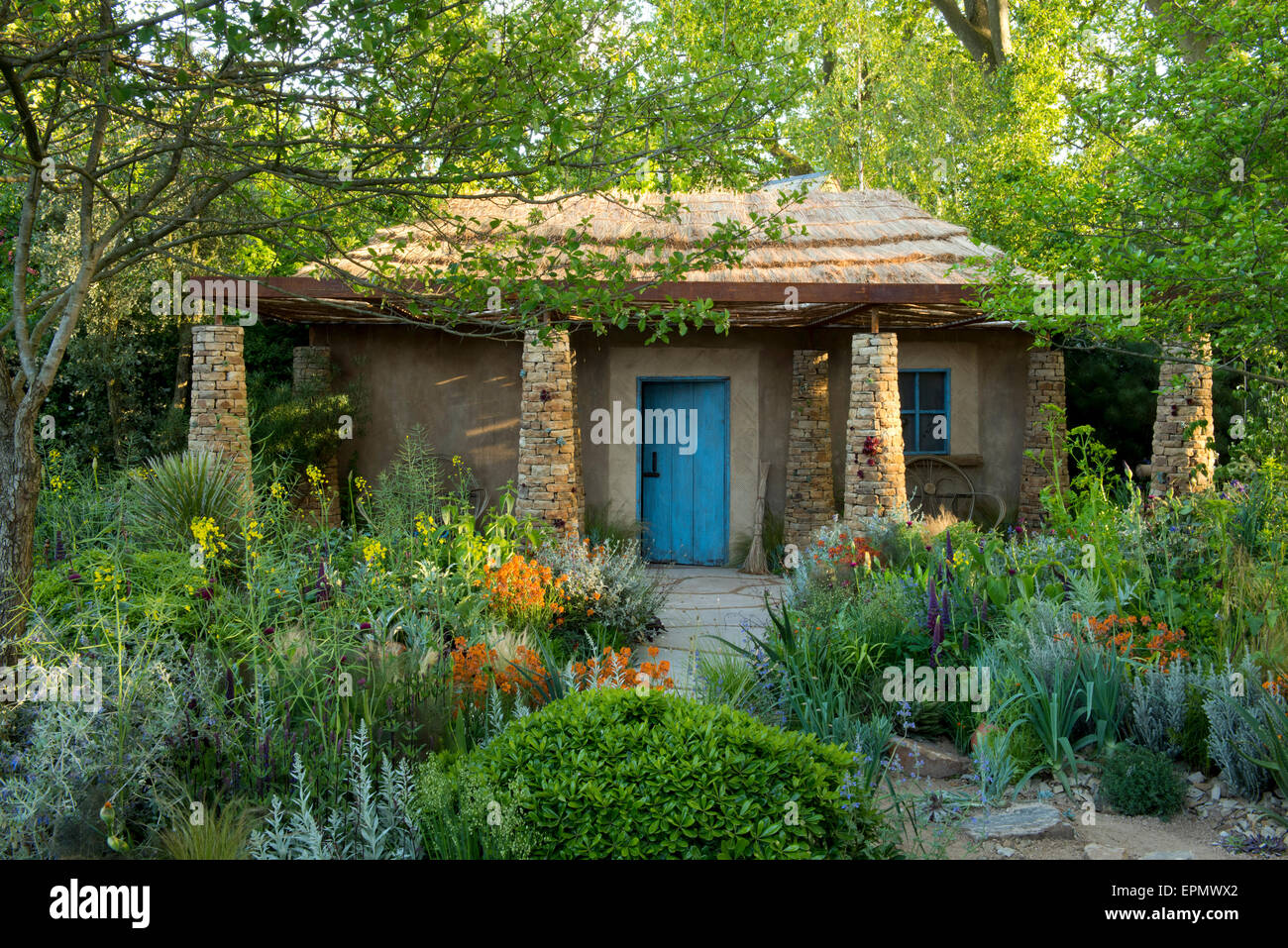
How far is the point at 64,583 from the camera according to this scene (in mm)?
5488

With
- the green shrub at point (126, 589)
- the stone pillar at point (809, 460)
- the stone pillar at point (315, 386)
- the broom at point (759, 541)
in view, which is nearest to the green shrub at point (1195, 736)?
the green shrub at point (126, 589)

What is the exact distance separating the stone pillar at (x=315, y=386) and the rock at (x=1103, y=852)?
9342 mm

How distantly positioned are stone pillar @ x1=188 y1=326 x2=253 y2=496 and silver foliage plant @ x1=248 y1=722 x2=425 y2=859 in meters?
6.38

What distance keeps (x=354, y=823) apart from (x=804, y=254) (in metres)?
8.53

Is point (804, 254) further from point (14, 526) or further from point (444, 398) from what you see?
point (14, 526)

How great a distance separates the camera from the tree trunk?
14.1ft

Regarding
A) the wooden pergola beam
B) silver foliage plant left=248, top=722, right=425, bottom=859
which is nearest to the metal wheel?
the wooden pergola beam

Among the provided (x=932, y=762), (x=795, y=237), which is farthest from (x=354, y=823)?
(x=795, y=237)

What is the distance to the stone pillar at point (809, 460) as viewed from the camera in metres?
11.6

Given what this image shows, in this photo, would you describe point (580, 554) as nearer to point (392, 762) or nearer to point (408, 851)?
point (392, 762)

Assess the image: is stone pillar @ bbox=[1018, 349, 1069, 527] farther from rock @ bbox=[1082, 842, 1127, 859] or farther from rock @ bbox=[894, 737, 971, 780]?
rock @ bbox=[1082, 842, 1127, 859]

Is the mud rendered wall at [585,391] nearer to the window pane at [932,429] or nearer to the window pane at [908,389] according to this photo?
the window pane at [908,389]

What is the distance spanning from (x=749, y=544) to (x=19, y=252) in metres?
8.72
